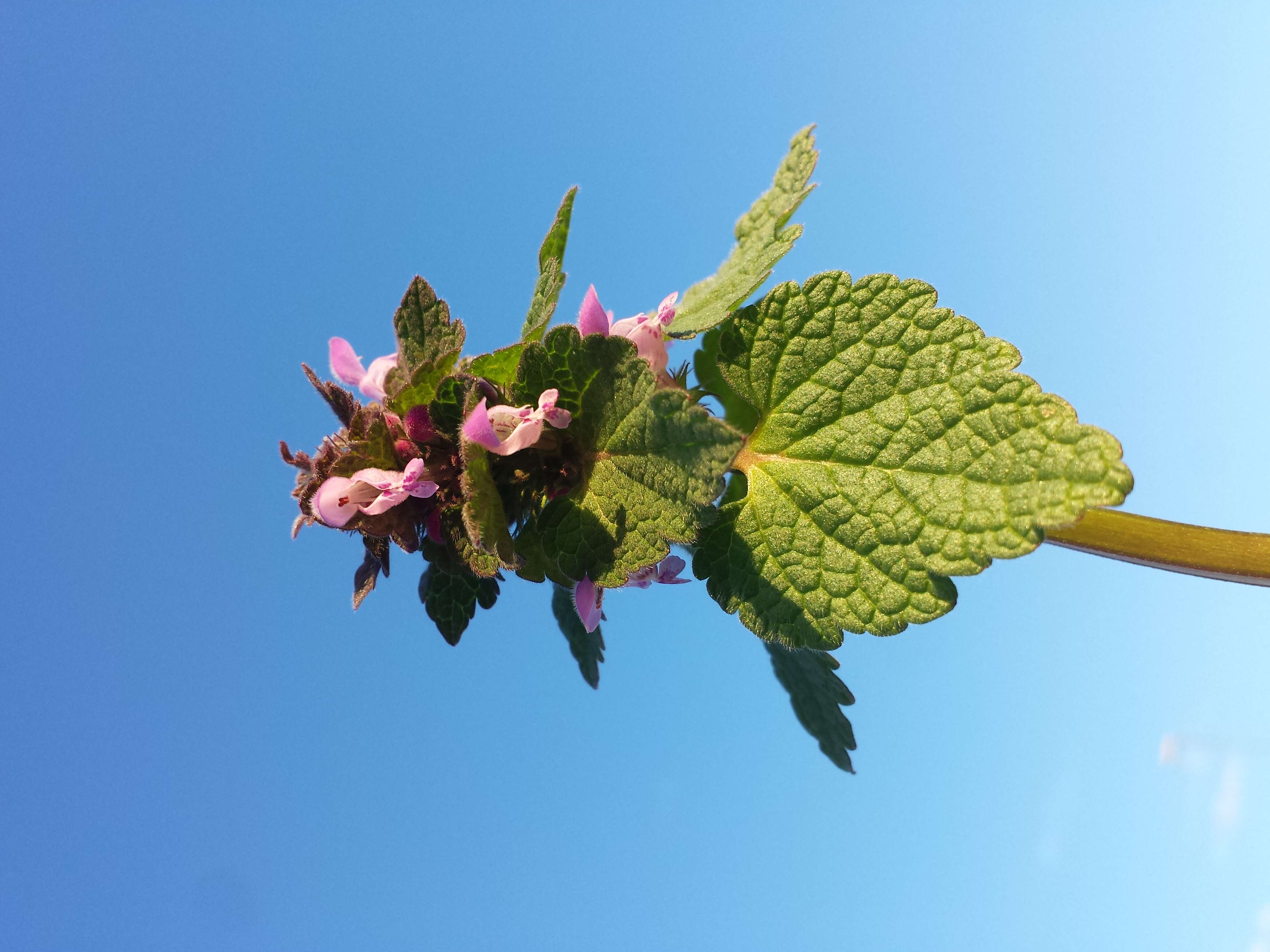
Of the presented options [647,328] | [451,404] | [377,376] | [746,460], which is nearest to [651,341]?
[647,328]

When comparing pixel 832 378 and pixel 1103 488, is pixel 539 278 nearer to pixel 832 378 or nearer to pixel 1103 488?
pixel 832 378

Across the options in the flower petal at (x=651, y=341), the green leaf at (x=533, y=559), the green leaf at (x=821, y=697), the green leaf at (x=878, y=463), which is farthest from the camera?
the green leaf at (x=821, y=697)

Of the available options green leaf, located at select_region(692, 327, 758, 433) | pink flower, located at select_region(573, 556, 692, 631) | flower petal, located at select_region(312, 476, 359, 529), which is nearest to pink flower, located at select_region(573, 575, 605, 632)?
pink flower, located at select_region(573, 556, 692, 631)

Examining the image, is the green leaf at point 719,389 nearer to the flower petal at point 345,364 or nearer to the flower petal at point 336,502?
the flower petal at point 345,364

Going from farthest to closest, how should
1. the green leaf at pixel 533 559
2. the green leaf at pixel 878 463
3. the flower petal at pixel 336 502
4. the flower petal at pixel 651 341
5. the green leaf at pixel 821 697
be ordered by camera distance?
the green leaf at pixel 821 697 < the flower petal at pixel 651 341 < the green leaf at pixel 533 559 < the flower petal at pixel 336 502 < the green leaf at pixel 878 463

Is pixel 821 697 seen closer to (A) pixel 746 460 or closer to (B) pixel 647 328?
(A) pixel 746 460

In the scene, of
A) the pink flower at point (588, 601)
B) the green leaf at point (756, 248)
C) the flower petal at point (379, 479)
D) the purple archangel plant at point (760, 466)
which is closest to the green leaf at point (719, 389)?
the green leaf at point (756, 248)

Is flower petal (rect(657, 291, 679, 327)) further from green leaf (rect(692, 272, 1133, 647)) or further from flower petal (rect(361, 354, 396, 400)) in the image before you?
flower petal (rect(361, 354, 396, 400))
